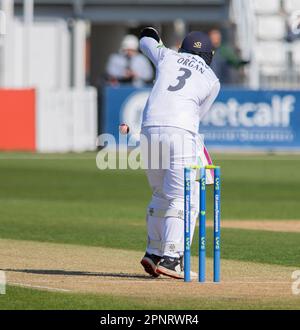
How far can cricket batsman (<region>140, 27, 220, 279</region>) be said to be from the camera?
33.8 ft

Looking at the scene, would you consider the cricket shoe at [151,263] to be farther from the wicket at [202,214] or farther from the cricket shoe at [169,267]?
the wicket at [202,214]

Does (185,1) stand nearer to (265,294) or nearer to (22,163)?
(22,163)

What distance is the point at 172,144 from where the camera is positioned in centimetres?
1034

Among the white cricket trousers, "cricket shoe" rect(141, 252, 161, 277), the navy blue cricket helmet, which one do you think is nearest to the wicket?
the white cricket trousers

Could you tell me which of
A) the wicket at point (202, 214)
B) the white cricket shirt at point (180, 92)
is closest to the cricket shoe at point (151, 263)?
the wicket at point (202, 214)

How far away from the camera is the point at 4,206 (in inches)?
699

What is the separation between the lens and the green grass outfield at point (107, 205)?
479 inches

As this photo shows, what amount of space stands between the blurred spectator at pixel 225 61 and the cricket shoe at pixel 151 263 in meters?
20.2

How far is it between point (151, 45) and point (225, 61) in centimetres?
2319

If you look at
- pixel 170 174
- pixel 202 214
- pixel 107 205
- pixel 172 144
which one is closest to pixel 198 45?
pixel 172 144

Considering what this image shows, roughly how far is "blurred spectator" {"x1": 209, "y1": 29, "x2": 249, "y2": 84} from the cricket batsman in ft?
65.2

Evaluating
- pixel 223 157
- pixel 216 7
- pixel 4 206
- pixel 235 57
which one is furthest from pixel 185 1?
pixel 4 206

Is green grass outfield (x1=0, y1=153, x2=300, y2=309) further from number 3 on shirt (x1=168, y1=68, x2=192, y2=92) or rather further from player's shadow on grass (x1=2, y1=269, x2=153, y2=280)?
number 3 on shirt (x1=168, y1=68, x2=192, y2=92)

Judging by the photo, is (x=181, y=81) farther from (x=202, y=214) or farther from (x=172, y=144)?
(x=202, y=214)
